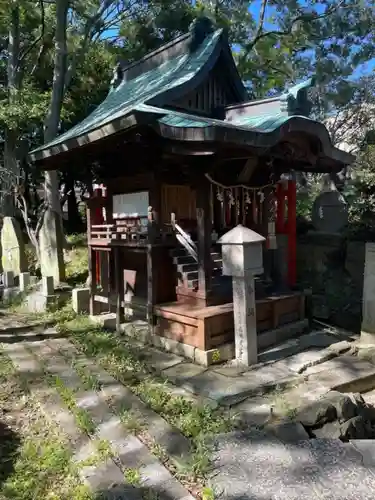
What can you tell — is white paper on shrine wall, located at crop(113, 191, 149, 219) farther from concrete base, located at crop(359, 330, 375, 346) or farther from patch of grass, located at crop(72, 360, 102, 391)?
concrete base, located at crop(359, 330, 375, 346)

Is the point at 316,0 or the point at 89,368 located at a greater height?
the point at 316,0

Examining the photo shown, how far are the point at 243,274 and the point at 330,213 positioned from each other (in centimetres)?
562

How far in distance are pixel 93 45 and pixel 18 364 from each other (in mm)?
13435

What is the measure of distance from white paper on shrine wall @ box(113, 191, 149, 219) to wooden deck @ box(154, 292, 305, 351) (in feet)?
6.09

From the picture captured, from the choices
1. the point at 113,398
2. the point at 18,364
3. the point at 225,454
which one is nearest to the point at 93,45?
the point at 18,364

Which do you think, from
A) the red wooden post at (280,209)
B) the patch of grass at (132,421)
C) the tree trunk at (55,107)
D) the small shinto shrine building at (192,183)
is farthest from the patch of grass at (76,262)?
the patch of grass at (132,421)

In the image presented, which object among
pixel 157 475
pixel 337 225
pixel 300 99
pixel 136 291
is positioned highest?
pixel 300 99

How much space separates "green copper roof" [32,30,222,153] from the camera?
7.03m

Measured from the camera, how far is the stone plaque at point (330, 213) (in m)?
10.0

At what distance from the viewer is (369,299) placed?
6812mm

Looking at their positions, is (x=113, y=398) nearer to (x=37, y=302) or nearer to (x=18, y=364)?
(x=18, y=364)

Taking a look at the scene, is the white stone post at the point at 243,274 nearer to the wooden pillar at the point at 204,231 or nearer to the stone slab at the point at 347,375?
the wooden pillar at the point at 204,231

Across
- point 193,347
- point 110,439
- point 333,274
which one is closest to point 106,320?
point 193,347

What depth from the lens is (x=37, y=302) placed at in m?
9.44
